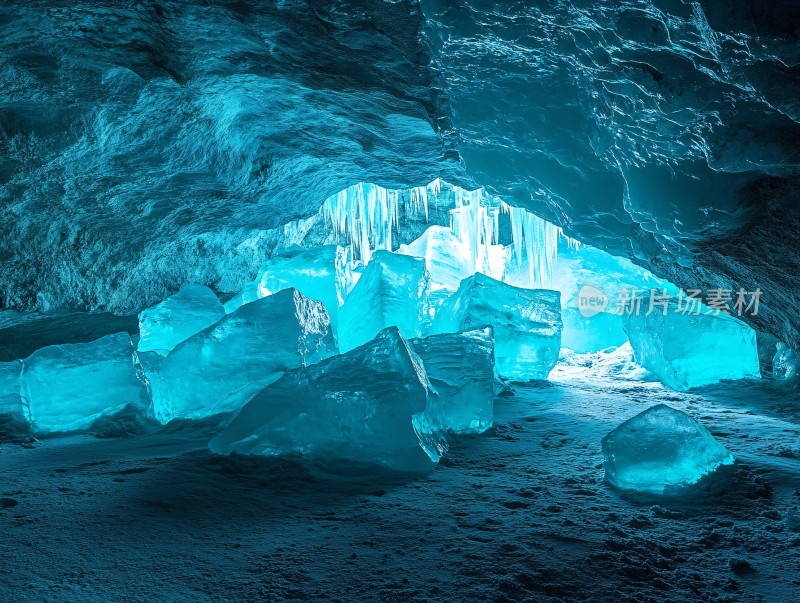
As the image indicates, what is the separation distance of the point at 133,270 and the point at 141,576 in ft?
12.7

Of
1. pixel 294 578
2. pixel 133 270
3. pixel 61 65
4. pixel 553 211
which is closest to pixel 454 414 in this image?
A: pixel 294 578

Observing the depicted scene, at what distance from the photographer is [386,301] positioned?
217 inches

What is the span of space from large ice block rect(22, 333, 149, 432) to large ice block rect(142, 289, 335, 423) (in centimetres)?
23

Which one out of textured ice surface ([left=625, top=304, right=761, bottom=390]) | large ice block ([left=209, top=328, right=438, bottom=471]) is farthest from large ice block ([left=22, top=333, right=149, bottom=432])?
textured ice surface ([left=625, top=304, right=761, bottom=390])

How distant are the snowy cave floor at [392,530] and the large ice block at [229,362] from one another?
0.80 m

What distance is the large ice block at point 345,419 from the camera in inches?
99.0

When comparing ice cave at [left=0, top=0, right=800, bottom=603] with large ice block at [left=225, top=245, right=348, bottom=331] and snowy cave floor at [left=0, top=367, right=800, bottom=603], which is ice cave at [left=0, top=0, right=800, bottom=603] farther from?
large ice block at [left=225, top=245, right=348, bottom=331]

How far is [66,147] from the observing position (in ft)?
10.9

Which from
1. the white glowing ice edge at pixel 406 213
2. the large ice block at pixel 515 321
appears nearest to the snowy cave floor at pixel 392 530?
the large ice block at pixel 515 321

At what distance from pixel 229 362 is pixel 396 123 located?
2.13m

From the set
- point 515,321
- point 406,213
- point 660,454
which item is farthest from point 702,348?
point 406,213

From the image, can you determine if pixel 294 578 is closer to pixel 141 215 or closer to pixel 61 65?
pixel 61 65

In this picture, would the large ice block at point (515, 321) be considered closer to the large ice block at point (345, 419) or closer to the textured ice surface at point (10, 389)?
the large ice block at point (345, 419)

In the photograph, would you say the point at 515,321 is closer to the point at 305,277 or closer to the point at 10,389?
the point at 305,277
